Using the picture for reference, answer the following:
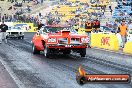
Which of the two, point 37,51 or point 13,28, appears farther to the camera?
point 13,28

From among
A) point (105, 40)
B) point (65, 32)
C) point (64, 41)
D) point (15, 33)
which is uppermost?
point (65, 32)

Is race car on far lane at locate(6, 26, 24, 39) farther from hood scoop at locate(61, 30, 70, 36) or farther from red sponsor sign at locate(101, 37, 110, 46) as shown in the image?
hood scoop at locate(61, 30, 70, 36)

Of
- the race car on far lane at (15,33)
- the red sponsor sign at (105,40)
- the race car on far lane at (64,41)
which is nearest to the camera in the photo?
the race car on far lane at (64,41)

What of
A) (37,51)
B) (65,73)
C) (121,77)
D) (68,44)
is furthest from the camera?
(37,51)

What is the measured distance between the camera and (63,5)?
63.2 m

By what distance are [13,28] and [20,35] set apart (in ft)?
5.39

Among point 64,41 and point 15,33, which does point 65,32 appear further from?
point 15,33

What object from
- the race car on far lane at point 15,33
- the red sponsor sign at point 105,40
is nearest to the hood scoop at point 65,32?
the red sponsor sign at point 105,40

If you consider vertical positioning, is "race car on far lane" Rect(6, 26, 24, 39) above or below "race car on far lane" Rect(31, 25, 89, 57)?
below

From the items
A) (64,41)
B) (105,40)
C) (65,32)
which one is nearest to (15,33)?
(105,40)

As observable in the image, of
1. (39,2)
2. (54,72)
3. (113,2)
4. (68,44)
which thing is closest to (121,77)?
(54,72)

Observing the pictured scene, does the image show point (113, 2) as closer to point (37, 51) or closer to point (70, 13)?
point (70, 13)

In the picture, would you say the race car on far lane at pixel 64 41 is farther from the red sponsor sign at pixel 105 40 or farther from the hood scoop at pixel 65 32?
the red sponsor sign at pixel 105 40

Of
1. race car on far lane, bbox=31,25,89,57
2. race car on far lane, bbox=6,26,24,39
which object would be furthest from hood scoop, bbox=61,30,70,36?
race car on far lane, bbox=6,26,24,39
